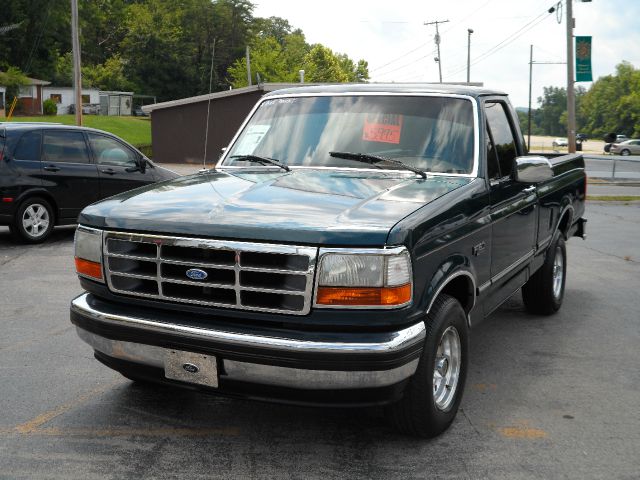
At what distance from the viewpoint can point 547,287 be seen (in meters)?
6.95

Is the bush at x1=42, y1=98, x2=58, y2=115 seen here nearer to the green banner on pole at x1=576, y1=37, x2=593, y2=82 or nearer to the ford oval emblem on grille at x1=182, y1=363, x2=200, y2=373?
the green banner on pole at x1=576, y1=37, x2=593, y2=82

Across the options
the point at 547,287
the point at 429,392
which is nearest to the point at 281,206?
the point at 429,392

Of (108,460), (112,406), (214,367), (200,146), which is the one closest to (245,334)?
(214,367)

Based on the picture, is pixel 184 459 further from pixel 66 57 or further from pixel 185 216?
pixel 66 57

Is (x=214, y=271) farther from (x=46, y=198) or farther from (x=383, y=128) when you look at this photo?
(x=46, y=198)

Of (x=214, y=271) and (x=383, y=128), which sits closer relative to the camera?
(x=214, y=271)

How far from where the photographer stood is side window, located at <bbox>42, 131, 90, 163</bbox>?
11373 mm

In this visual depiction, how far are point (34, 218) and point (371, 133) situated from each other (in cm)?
761

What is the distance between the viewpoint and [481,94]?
214 inches

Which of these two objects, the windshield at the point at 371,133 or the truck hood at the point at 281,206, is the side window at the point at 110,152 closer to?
the windshield at the point at 371,133

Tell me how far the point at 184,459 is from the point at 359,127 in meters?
2.43

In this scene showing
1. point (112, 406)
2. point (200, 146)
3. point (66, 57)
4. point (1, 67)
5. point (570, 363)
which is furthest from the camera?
point (66, 57)

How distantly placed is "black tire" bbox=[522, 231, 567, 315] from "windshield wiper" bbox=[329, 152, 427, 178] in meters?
2.47

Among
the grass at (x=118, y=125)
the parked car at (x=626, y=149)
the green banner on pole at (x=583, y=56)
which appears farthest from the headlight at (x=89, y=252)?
the parked car at (x=626, y=149)
